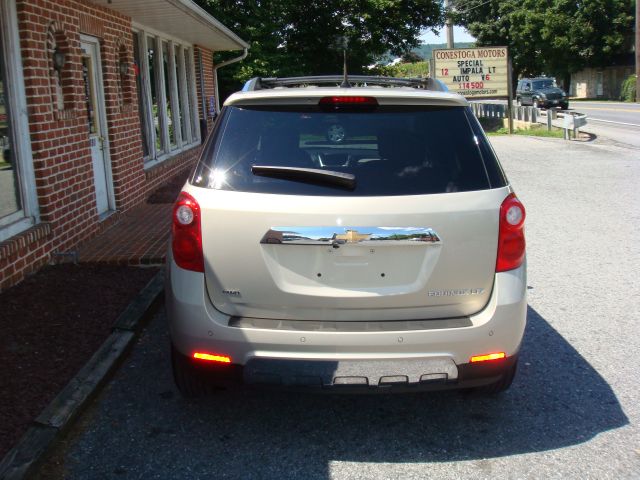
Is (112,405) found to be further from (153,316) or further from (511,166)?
(511,166)

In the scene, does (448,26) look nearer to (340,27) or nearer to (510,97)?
(340,27)

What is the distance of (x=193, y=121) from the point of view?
16094mm

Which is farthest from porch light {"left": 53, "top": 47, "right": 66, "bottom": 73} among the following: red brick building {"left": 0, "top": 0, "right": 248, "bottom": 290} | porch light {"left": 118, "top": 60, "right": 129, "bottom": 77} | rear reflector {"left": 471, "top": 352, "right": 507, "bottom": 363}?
rear reflector {"left": 471, "top": 352, "right": 507, "bottom": 363}

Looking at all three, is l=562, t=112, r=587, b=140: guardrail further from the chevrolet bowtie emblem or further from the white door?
the chevrolet bowtie emblem

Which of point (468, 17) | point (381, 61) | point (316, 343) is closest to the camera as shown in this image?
point (316, 343)

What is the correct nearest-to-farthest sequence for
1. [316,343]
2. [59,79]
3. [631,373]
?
[316,343]
[631,373]
[59,79]

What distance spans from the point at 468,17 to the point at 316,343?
65.1 m

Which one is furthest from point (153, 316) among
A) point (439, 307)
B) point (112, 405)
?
point (439, 307)

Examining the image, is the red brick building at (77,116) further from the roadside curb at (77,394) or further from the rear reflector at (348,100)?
the rear reflector at (348,100)

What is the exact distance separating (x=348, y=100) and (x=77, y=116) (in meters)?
4.91

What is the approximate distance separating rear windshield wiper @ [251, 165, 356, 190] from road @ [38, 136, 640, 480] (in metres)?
1.33

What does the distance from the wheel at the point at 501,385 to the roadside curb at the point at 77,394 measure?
2.19 m

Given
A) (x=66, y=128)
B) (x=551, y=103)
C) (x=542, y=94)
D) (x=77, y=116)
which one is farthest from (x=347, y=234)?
(x=542, y=94)

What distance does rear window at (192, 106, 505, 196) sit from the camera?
10.9 ft
